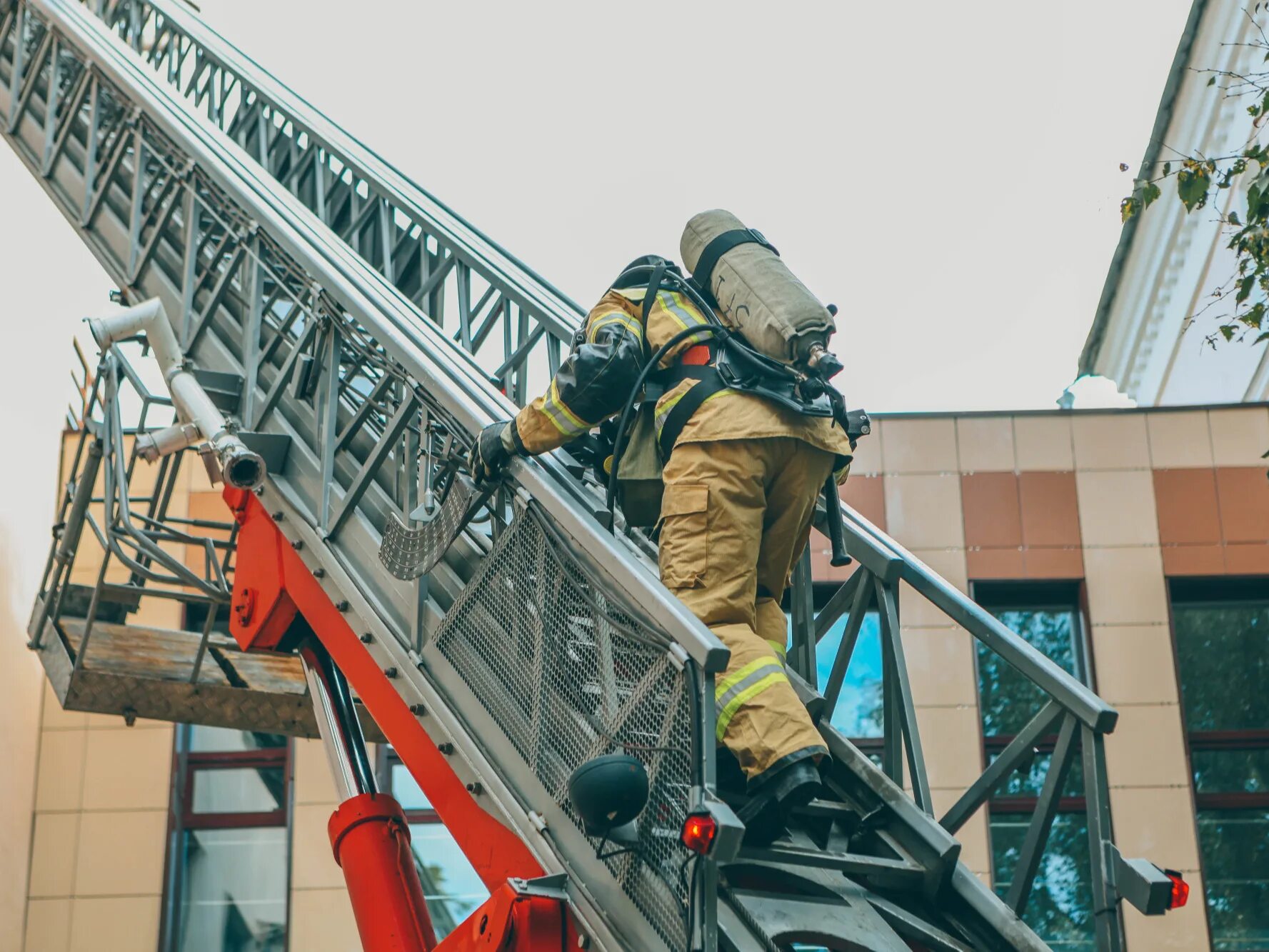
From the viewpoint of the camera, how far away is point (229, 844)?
9.46m

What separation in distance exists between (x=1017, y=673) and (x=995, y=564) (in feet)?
2.51

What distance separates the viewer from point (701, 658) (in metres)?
3.06

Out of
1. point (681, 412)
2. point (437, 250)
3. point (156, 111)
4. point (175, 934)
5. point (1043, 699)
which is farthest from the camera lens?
point (1043, 699)

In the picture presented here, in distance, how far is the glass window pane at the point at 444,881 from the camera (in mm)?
9438

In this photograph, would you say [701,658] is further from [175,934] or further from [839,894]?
[175,934]

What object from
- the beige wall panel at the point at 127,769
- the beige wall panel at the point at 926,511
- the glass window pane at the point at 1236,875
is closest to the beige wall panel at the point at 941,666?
the beige wall panel at the point at 926,511

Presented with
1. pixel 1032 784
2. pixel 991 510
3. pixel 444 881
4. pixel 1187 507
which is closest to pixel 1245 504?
pixel 1187 507

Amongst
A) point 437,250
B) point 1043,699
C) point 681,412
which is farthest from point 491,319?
point 1043,699

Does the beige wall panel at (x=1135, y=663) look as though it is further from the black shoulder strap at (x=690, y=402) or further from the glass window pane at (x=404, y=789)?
the black shoulder strap at (x=690, y=402)

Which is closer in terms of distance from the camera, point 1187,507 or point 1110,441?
Answer: point 1187,507

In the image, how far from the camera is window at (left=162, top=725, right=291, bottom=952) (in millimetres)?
9273

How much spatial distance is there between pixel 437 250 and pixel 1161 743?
18.3 feet

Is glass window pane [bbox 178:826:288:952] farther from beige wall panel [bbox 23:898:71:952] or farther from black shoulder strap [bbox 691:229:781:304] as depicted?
black shoulder strap [bbox 691:229:781:304]

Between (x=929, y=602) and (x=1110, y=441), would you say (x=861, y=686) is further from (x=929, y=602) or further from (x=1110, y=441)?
(x=1110, y=441)
